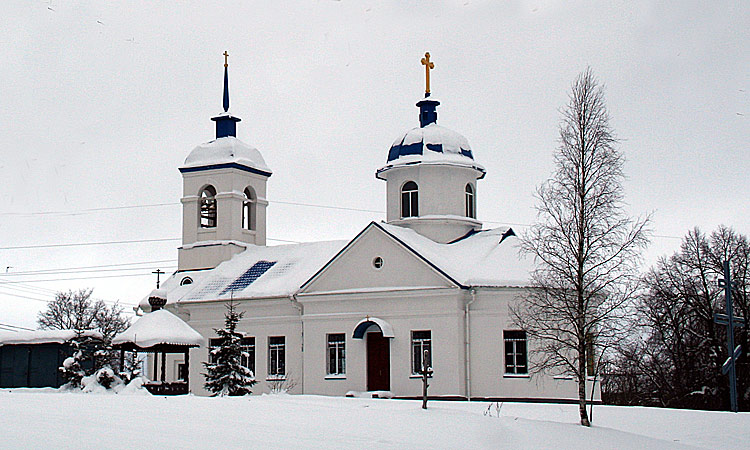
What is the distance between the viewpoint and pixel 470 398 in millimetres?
31672

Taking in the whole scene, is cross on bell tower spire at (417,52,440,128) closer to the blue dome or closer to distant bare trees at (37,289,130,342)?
the blue dome

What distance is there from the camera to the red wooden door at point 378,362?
3316 centimetres

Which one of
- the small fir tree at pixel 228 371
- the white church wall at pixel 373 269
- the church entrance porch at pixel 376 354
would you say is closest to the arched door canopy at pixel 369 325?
the church entrance porch at pixel 376 354

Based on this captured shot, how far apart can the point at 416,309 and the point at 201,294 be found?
9.36m

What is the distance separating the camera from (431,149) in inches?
1435

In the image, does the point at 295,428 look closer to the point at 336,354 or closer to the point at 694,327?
the point at 336,354

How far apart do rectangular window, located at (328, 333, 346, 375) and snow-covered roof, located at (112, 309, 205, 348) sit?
5308 millimetres

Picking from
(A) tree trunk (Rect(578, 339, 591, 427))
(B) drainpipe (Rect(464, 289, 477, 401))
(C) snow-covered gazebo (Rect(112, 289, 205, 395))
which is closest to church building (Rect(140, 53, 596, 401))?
(B) drainpipe (Rect(464, 289, 477, 401))

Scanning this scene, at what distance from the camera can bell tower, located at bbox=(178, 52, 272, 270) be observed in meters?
40.1

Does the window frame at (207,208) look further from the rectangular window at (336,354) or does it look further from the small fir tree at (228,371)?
the small fir tree at (228,371)

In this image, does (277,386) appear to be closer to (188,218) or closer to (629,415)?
(188,218)

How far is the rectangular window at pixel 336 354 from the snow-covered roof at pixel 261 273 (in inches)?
95.5

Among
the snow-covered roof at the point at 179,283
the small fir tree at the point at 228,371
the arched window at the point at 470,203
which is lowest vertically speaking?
the small fir tree at the point at 228,371

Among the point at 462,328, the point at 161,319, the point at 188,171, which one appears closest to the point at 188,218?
the point at 188,171
